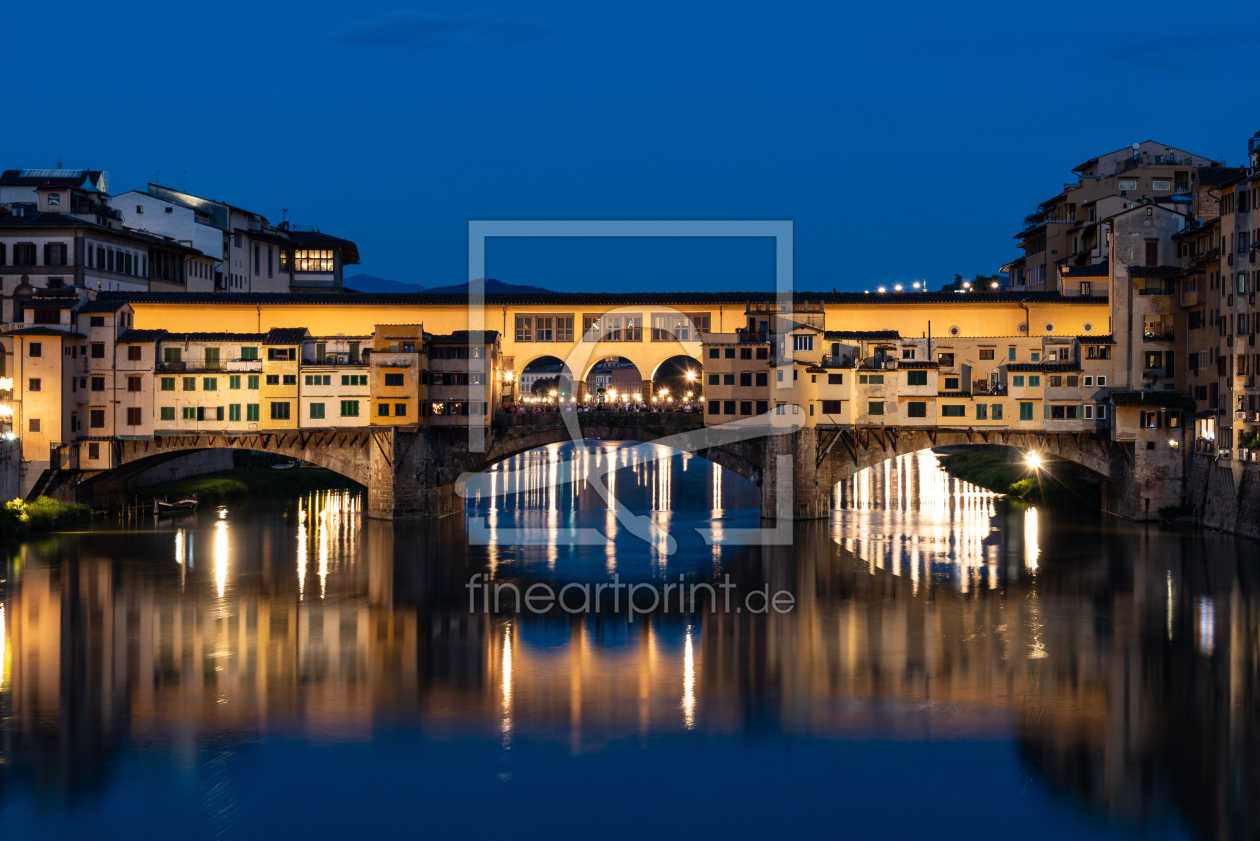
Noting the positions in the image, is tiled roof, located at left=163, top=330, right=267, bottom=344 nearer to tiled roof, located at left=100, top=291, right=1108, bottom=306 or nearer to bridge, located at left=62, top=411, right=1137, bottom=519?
tiled roof, located at left=100, top=291, right=1108, bottom=306

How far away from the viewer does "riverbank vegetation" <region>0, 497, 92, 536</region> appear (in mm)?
49906

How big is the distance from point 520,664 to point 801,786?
1016cm

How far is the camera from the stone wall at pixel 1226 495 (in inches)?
1858

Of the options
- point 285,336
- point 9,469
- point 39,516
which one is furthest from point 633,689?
point 9,469

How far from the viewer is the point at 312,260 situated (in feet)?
273

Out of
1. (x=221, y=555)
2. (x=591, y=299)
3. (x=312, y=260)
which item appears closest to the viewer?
(x=221, y=555)

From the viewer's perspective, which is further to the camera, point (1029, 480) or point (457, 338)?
point (1029, 480)

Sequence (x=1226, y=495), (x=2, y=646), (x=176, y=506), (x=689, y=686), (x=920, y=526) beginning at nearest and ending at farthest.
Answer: (x=689, y=686) → (x=2, y=646) → (x=1226, y=495) → (x=920, y=526) → (x=176, y=506)

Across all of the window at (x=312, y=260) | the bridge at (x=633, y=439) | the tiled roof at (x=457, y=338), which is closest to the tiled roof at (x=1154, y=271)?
the bridge at (x=633, y=439)

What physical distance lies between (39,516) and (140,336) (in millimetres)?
9244

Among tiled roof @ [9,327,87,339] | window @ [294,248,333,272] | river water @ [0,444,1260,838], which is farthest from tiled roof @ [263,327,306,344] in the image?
window @ [294,248,333,272]

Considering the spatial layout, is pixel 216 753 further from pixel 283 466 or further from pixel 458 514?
pixel 283 466

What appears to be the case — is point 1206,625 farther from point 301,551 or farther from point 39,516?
point 39,516

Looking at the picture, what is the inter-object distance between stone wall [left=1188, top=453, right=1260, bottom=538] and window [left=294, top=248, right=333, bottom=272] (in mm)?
56144
